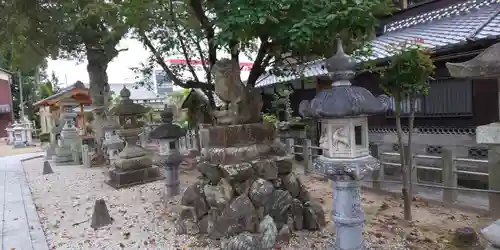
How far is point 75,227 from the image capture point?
6.27 m

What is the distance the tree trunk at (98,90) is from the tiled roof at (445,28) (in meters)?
8.77

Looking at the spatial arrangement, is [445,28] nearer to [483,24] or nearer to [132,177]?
[483,24]

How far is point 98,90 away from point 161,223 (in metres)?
10.5

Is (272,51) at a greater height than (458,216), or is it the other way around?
(272,51)

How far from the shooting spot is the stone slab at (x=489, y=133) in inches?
112

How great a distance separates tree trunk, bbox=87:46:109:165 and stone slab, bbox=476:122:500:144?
1328 cm

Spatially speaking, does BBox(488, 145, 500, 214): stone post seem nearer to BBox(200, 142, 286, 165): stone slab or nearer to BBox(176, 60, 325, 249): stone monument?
BBox(176, 60, 325, 249): stone monument

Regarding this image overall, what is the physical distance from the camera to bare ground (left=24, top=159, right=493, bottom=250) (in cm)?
505

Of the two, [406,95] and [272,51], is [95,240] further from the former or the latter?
[406,95]

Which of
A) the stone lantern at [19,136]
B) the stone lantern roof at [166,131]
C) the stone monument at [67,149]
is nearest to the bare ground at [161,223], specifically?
the stone lantern roof at [166,131]

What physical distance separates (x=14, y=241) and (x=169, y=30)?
4.66 metres

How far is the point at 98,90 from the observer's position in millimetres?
14750

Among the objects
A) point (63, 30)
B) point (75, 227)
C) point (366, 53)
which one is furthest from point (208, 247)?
point (63, 30)

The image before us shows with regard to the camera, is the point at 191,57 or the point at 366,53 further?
the point at 191,57
